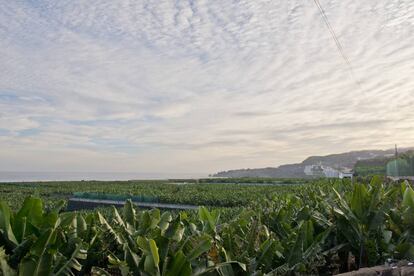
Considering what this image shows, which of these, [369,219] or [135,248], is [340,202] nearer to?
[369,219]

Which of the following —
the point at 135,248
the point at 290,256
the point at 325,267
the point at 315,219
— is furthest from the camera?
the point at 315,219

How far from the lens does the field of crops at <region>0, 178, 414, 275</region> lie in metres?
1.68

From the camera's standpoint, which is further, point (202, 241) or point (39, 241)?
point (202, 241)

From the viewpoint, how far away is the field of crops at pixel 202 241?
1.68 m

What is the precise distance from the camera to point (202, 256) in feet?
6.50

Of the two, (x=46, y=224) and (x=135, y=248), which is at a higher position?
(x=46, y=224)

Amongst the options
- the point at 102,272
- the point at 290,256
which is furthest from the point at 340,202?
the point at 102,272

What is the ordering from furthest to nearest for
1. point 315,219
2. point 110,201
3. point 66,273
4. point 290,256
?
point 110,201
point 315,219
point 290,256
point 66,273

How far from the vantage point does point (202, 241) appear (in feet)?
6.03

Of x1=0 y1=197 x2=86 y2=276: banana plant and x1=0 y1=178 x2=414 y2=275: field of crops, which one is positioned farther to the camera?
x1=0 y1=178 x2=414 y2=275: field of crops

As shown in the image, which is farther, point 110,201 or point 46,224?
point 110,201

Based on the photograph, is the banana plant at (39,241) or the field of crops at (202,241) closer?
the banana plant at (39,241)

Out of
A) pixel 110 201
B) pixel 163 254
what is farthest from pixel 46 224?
pixel 110 201

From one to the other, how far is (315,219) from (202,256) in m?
1.21
